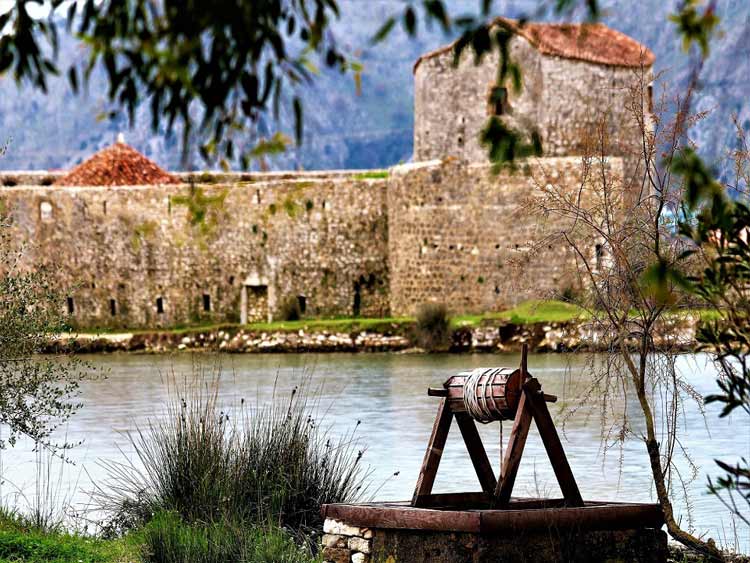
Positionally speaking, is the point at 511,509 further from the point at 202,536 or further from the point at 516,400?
the point at 202,536

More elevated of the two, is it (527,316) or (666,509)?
(527,316)

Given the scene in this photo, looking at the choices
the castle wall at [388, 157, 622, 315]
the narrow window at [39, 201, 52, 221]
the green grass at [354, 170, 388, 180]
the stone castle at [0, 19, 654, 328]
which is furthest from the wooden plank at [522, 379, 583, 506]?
the narrow window at [39, 201, 52, 221]

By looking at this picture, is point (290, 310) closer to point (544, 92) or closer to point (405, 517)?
point (544, 92)

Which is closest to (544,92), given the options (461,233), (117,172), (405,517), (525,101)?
(525,101)

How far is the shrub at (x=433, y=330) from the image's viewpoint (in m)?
30.6

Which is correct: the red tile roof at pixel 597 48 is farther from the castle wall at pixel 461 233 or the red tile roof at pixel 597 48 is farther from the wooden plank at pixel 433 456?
the wooden plank at pixel 433 456

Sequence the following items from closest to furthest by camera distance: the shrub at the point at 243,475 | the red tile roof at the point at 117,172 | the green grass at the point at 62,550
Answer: the green grass at the point at 62,550
the shrub at the point at 243,475
the red tile roof at the point at 117,172

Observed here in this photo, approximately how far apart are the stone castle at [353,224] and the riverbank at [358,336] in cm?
213

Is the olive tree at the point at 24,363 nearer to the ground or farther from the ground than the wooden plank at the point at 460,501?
farther from the ground

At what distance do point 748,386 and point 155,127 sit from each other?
2.48 metres

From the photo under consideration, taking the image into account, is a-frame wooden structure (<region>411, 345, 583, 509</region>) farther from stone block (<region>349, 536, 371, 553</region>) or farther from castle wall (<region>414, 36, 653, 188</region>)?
castle wall (<region>414, 36, 653, 188</region>)

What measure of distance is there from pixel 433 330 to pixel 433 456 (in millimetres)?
22635

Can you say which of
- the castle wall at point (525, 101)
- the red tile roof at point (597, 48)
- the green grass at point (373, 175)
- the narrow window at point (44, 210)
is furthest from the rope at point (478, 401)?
the narrow window at point (44, 210)

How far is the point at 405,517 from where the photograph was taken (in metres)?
7.68
